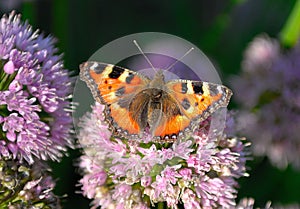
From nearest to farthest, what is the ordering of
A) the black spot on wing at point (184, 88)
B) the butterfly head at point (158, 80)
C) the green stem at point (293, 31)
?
the black spot on wing at point (184, 88)
the butterfly head at point (158, 80)
the green stem at point (293, 31)

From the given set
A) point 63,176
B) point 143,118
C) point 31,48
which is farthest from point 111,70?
point 63,176

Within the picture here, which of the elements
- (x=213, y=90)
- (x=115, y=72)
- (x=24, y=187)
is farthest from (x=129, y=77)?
(x=24, y=187)

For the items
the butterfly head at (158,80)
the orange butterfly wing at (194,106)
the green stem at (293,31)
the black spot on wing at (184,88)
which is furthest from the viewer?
the green stem at (293,31)

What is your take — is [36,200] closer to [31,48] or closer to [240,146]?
[31,48]

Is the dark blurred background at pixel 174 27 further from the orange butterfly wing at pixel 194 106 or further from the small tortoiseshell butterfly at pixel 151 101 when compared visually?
the orange butterfly wing at pixel 194 106

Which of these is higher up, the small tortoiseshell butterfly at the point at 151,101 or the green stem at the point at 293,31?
the small tortoiseshell butterfly at the point at 151,101

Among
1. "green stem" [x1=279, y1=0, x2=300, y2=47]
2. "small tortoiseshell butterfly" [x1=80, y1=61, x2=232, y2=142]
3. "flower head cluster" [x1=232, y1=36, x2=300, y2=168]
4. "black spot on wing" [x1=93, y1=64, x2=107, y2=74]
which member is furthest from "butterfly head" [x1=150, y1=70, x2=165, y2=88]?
"green stem" [x1=279, y1=0, x2=300, y2=47]

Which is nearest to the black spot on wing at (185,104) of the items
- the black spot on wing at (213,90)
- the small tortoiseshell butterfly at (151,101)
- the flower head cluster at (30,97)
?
the small tortoiseshell butterfly at (151,101)
